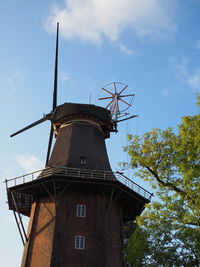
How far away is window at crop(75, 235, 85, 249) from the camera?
20.5 m

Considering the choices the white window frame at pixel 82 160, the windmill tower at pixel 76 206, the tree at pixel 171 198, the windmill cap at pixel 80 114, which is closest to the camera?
the tree at pixel 171 198

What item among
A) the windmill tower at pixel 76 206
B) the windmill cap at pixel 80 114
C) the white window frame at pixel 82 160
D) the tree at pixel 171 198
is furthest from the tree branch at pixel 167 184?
the windmill cap at pixel 80 114

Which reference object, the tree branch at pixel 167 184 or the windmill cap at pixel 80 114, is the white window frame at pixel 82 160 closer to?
the windmill cap at pixel 80 114

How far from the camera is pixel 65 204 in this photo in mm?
21891

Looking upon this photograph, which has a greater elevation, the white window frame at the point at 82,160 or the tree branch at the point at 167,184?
the white window frame at the point at 82,160

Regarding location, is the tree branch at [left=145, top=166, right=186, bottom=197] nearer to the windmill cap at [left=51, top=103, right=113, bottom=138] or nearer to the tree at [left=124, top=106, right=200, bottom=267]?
the tree at [left=124, top=106, right=200, bottom=267]

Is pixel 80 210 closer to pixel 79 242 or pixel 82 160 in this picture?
pixel 79 242

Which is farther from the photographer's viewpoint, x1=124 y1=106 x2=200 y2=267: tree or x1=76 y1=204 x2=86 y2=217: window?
x1=76 y1=204 x2=86 y2=217: window

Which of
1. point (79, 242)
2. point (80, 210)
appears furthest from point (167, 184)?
point (80, 210)

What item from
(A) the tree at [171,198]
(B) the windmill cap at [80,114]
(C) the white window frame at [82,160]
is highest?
(B) the windmill cap at [80,114]

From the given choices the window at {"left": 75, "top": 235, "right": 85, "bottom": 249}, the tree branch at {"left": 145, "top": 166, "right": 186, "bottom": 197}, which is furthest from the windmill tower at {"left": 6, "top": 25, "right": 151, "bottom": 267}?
the tree branch at {"left": 145, "top": 166, "right": 186, "bottom": 197}

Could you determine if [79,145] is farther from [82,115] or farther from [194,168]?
[194,168]

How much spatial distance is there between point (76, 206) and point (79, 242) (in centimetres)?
241

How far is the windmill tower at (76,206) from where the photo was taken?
Answer: 20.3 m
